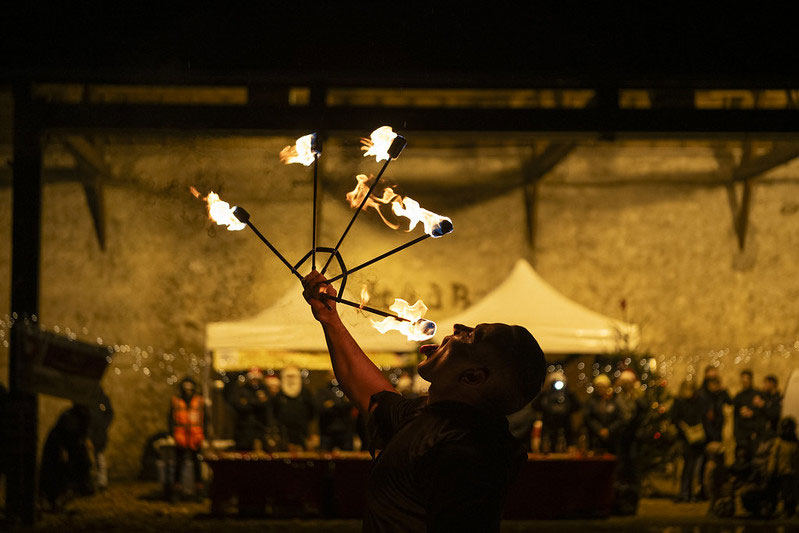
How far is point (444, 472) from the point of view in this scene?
210 centimetres

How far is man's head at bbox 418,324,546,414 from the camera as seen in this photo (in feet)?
7.73

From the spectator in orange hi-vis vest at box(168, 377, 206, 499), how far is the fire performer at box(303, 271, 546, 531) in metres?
11.0

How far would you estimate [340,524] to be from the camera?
10.9 m

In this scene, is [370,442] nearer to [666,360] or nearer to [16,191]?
[16,191]

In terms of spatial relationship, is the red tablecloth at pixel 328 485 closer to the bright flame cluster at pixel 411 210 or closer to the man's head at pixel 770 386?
the man's head at pixel 770 386

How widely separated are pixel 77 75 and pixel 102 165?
24.9ft

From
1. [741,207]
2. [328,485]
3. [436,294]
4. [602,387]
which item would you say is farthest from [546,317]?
[741,207]

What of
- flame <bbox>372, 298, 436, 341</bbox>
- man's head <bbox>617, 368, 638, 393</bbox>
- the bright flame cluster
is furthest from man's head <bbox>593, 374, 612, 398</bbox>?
flame <bbox>372, 298, 436, 341</bbox>

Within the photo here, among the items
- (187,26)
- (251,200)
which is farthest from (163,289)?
(187,26)

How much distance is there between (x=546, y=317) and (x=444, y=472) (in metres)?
11.6

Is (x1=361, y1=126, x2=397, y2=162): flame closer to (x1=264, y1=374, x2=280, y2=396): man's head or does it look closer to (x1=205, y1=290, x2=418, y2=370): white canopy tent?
(x1=205, y1=290, x2=418, y2=370): white canopy tent

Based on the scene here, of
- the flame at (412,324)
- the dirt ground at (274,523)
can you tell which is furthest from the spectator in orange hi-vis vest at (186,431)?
the flame at (412,324)

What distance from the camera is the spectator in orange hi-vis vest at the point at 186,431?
13125 mm

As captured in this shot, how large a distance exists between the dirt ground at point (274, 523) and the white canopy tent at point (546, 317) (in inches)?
89.6
